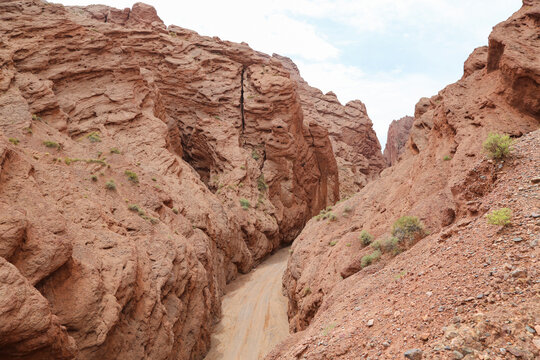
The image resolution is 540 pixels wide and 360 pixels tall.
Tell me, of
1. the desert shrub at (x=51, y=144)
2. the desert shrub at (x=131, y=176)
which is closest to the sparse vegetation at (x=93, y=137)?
the desert shrub at (x=51, y=144)

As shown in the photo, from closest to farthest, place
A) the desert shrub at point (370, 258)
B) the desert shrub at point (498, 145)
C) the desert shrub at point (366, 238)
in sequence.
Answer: the desert shrub at point (498, 145)
the desert shrub at point (370, 258)
the desert shrub at point (366, 238)

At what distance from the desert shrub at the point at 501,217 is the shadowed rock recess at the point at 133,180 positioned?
1049 centimetres

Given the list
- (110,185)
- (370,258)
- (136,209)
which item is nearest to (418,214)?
(370,258)

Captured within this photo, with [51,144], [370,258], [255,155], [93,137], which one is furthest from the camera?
[255,155]

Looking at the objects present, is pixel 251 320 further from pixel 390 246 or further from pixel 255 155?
pixel 255 155

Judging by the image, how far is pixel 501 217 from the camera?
6.84 meters

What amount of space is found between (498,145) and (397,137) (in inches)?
2994

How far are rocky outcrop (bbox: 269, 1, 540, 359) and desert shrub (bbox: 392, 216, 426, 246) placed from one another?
425 millimetres

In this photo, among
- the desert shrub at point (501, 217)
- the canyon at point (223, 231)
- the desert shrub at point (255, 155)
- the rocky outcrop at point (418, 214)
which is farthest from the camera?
the desert shrub at point (255, 155)

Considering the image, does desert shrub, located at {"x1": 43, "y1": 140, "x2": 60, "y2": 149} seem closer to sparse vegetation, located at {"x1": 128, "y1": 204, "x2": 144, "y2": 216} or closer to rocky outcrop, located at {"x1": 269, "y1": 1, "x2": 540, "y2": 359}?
sparse vegetation, located at {"x1": 128, "y1": 204, "x2": 144, "y2": 216}

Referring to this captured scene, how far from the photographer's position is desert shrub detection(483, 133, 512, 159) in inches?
352

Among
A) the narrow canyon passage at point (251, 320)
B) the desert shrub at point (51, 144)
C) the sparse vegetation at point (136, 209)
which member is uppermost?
the desert shrub at point (51, 144)

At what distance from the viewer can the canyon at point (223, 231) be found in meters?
6.47

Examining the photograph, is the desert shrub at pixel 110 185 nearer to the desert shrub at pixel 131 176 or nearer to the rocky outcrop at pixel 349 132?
the desert shrub at pixel 131 176
